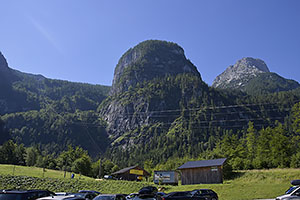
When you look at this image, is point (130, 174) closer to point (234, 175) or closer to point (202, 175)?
point (202, 175)

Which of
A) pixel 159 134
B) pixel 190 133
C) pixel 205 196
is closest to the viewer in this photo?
pixel 205 196

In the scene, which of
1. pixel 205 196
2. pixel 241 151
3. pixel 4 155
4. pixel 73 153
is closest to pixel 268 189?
pixel 205 196

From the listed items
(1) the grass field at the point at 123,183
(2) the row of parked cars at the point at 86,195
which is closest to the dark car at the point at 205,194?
(2) the row of parked cars at the point at 86,195

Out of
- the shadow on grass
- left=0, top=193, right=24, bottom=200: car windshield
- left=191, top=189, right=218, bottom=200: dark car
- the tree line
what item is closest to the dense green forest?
the tree line

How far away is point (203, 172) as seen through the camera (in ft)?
165

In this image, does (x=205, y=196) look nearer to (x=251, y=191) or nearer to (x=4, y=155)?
(x=251, y=191)

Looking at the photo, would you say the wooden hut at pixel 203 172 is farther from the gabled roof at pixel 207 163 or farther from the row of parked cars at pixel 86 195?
the row of parked cars at pixel 86 195

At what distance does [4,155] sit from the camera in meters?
86.2

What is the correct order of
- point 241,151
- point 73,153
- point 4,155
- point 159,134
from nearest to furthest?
point 241,151 → point 4,155 → point 73,153 → point 159,134

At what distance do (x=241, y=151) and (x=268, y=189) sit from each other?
3711cm

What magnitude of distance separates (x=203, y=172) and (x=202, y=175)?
634 millimetres

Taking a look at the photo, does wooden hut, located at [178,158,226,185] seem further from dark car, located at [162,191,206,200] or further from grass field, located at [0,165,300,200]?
dark car, located at [162,191,206,200]

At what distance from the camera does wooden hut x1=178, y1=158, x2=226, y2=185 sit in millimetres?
48094

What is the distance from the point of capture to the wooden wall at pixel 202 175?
158ft
